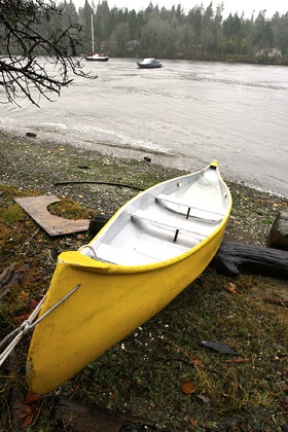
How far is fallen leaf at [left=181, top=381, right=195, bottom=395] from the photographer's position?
321cm

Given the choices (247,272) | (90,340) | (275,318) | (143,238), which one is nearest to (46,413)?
(90,340)

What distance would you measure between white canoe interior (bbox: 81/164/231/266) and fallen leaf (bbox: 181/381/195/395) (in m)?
1.32

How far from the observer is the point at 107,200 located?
24.3ft

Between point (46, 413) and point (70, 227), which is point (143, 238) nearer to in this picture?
point (70, 227)

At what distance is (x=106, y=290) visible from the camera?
109 inches

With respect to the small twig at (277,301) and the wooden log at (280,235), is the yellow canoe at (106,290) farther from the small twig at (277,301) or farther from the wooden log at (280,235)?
the wooden log at (280,235)

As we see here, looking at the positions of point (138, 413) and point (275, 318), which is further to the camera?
point (275, 318)

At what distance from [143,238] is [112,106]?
19.6m

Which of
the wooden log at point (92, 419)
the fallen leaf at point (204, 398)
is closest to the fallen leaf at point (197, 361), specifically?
the fallen leaf at point (204, 398)

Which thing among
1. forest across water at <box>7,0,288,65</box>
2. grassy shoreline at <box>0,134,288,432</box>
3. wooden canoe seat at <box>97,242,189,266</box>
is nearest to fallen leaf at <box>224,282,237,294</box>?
grassy shoreline at <box>0,134,288,432</box>

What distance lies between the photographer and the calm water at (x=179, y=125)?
1326 cm

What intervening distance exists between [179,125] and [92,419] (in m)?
17.3

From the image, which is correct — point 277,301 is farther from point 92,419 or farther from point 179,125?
point 179,125

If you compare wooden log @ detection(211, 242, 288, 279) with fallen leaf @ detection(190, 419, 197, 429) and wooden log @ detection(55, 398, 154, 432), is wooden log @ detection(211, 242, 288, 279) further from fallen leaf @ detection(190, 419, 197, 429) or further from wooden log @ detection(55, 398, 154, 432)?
wooden log @ detection(55, 398, 154, 432)
